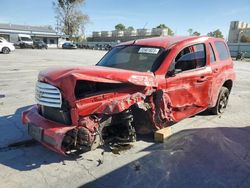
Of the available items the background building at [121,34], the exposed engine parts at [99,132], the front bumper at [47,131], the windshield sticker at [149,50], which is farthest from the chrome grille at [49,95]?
the background building at [121,34]

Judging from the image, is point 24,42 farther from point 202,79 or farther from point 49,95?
point 49,95

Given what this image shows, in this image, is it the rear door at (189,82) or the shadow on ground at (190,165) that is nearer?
the shadow on ground at (190,165)

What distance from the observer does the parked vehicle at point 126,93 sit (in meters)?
3.60

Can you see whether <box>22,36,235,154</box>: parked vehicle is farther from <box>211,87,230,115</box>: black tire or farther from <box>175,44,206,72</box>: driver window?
<box>211,87,230,115</box>: black tire

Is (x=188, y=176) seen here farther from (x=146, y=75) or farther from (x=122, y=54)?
(x=122, y=54)

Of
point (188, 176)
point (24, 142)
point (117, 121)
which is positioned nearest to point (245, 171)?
point (188, 176)

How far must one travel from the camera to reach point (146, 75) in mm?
4156

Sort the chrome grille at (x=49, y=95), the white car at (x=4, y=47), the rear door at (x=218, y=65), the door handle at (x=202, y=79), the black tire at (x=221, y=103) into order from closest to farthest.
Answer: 1. the chrome grille at (x=49, y=95)
2. the door handle at (x=202, y=79)
3. the rear door at (x=218, y=65)
4. the black tire at (x=221, y=103)
5. the white car at (x=4, y=47)

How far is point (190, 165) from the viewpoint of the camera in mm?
3803

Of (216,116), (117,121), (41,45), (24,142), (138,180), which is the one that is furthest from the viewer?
(41,45)

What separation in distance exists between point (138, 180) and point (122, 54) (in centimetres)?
273

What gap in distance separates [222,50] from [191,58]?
1.68m

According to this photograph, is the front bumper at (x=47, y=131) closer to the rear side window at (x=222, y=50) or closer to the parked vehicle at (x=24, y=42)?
the rear side window at (x=222, y=50)

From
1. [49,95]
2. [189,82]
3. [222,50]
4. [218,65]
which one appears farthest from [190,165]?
[222,50]
